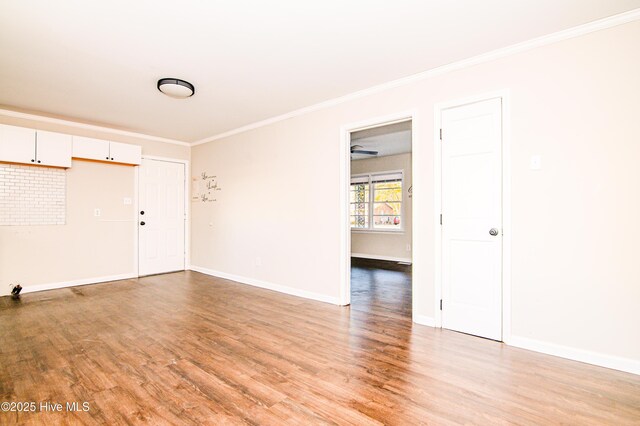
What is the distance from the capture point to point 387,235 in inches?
307

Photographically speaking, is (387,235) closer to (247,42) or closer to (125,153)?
(125,153)

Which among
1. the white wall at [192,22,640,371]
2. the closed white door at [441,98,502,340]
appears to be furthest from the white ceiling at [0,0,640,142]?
the closed white door at [441,98,502,340]

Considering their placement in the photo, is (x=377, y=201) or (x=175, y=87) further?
(x=377, y=201)

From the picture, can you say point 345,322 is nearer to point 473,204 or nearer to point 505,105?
point 473,204

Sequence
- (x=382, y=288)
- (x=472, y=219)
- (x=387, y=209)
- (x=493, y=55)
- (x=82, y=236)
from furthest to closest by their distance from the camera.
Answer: (x=387, y=209) < (x=82, y=236) < (x=382, y=288) < (x=472, y=219) < (x=493, y=55)

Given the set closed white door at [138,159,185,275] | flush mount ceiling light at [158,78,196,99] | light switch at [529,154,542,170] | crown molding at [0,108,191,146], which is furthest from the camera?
closed white door at [138,159,185,275]

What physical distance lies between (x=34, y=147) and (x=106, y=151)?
90 centimetres

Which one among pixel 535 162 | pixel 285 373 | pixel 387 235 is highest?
pixel 535 162

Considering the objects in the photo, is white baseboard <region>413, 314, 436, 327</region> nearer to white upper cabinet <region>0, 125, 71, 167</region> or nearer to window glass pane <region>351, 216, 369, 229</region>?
window glass pane <region>351, 216, 369, 229</region>

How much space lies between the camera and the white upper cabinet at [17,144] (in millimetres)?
4238

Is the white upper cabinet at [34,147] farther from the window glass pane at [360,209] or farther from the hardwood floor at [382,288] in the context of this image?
the window glass pane at [360,209]

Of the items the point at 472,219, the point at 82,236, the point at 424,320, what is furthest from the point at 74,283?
the point at 472,219

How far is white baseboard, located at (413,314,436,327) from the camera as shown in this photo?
10.5ft

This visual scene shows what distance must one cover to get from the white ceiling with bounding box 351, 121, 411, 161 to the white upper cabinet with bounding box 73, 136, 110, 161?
4.16 m
